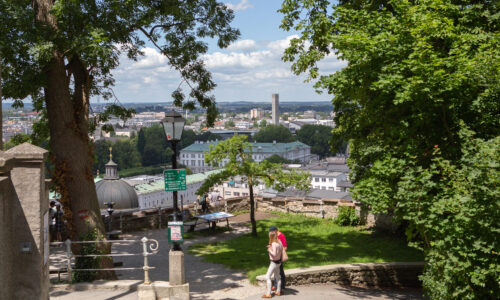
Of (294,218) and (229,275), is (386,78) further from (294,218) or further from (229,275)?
(294,218)

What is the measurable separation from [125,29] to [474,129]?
7931 mm

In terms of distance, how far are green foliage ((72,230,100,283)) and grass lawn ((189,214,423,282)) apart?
361cm

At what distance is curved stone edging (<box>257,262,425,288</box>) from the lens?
11711 millimetres

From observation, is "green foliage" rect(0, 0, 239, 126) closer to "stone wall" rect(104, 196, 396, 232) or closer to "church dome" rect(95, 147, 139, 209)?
"stone wall" rect(104, 196, 396, 232)

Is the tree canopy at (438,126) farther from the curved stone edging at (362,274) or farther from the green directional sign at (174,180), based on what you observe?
the green directional sign at (174,180)

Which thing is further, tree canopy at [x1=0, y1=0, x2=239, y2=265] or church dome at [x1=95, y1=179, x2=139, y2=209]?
church dome at [x1=95, y1=179, x2=139, y2=209]

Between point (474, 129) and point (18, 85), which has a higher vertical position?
point (18, 85)

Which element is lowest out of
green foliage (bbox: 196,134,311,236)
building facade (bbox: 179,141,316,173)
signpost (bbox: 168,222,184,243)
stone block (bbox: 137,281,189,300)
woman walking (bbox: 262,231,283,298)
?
building facade (bbox: 179,141,316,173)

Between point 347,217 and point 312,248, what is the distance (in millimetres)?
5097

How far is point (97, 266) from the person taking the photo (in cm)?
1137

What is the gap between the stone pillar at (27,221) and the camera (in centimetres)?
689

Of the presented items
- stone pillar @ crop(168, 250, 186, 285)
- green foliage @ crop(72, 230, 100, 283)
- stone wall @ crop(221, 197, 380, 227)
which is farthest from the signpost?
stone wall @ crop(221, 197, 380, 227)

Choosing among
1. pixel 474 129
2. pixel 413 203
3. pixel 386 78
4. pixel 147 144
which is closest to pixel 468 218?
pixel 413 203

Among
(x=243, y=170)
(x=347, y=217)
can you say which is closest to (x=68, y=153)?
(x=243, y=170)
